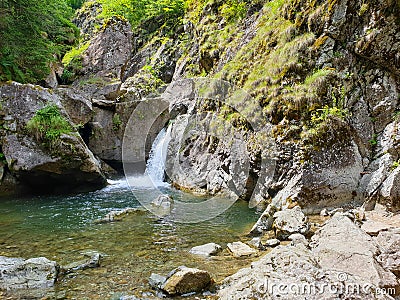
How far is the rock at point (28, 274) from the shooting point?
4.64 m

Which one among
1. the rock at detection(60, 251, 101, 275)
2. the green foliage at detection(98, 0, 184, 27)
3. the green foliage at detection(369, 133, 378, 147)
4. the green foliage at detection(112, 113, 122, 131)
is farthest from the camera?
the green foliage at detection(98, 0, 184, 27)

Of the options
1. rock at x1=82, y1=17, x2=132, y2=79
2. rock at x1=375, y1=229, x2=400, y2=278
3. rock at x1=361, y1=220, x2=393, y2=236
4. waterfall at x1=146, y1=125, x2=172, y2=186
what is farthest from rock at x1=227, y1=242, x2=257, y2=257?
rock at x1=82, y1=17, x2=132, y2=79

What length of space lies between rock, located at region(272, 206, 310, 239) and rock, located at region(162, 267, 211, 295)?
2.75 meters

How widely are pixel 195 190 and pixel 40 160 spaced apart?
20.8 ft

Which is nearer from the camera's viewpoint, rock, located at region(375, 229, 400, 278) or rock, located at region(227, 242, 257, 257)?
rock, located at region(375, 229, 400, 278)

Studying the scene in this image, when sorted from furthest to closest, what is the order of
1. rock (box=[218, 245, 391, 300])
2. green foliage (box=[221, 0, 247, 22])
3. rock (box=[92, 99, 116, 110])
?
rock (box=[92, 99, 116, 110]) → green foliage (box=[221, 0, 247, 22]) → rock (box=[218, 245, 391, 300])

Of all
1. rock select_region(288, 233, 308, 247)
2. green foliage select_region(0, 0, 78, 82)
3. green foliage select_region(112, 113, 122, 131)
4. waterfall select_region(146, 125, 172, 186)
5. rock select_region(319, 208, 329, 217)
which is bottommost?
rock select_region(288, 233, 308, 247)

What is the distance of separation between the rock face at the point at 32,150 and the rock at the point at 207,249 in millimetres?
8326

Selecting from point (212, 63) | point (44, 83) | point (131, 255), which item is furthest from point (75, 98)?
point (131, 255)

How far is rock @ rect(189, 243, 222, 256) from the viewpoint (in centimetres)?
606

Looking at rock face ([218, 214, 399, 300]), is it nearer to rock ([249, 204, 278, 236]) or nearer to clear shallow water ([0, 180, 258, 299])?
clear shallow water ([0, 180, 258, 299])

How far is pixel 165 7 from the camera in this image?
24.9 metres

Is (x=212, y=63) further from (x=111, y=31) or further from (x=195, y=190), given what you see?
(x=111, y=31)

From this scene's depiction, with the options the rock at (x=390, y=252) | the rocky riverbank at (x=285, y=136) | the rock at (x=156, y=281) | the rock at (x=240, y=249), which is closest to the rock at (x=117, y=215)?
the rocky riverbank at (x=285, y=136)
